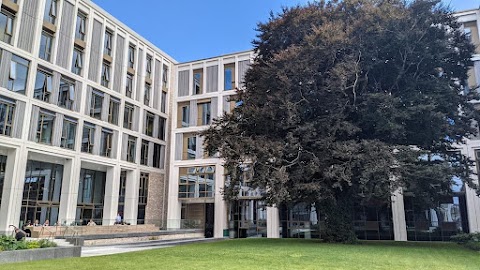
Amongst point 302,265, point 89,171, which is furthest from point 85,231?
point 302,265

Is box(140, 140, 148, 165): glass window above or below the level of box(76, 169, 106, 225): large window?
above

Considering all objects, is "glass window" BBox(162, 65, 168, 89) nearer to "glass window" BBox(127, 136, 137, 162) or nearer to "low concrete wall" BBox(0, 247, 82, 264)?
"glass window" BBox(127, 136, 137, 162)

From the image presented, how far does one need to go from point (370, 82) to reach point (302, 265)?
13.7 meters

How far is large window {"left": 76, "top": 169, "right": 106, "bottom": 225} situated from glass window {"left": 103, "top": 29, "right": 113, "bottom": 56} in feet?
34.8

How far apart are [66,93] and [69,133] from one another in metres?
3.10

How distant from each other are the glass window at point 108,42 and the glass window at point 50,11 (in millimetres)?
5243

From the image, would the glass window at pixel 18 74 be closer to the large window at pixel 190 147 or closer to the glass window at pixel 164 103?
the glass window at pixel 164 103

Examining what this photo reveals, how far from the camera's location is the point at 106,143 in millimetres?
33156

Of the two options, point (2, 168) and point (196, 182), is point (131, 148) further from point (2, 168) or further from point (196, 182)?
point (2, 168)

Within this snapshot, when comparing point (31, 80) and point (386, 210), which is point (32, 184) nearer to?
point (31, 80)

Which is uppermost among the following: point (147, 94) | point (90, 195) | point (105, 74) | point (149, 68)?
point (149, 68)

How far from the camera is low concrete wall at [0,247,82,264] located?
11.9 meters

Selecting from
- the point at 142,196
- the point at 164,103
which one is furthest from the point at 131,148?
the point at 164,103

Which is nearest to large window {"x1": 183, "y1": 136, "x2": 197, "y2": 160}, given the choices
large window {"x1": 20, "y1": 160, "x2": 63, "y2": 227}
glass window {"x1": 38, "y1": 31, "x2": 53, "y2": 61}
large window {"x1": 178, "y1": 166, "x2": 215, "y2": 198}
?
large window {"x1": 178, "y1": 166, "x2": 215, "y2": 198}
